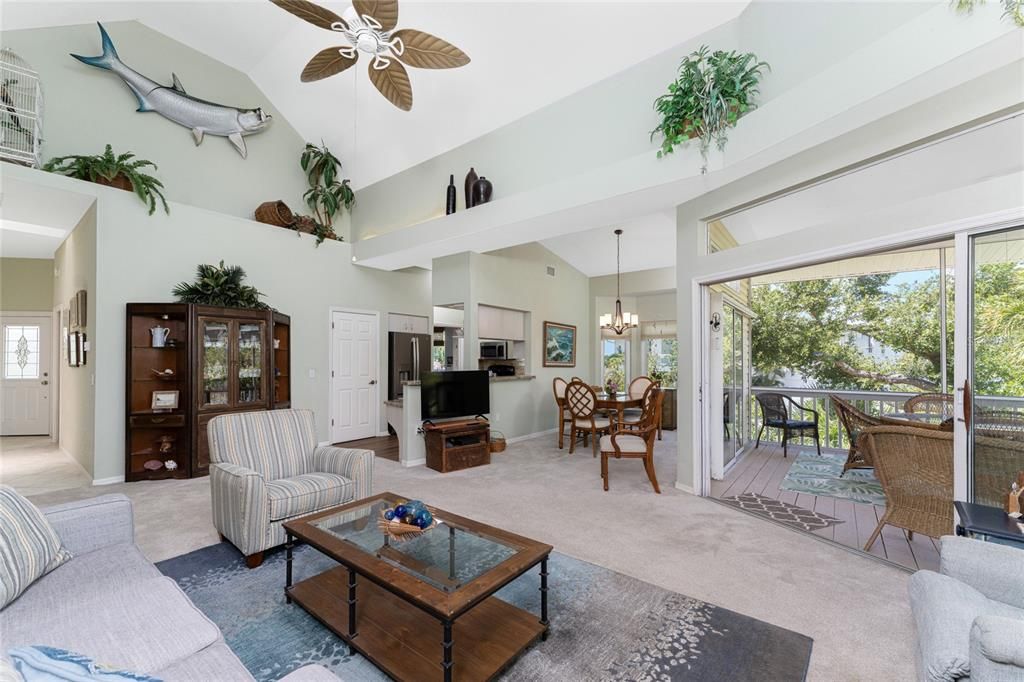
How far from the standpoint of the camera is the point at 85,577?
5.50ft

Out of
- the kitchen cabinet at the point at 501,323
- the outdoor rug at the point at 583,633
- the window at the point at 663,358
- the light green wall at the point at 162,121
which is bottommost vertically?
the outdoor rug at the point at 583,633

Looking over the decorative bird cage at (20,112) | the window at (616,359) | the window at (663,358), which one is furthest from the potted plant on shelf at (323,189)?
the window at (663,358)

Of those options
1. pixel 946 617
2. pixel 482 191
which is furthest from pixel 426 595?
pixel 482 191

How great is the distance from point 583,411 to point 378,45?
4469mm

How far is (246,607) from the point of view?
7.20 feet

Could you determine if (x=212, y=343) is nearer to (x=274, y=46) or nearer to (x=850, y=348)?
(x=274, y=46)

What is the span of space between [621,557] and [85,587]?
260 centimetres

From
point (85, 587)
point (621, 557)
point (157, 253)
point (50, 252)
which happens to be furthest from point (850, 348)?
point (50, 252)

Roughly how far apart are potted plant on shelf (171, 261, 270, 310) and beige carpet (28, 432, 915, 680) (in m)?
1.97

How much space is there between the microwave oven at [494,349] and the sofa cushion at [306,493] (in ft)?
11.4

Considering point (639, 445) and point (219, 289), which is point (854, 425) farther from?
point (219, 289)

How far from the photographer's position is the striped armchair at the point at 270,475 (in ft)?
8.47

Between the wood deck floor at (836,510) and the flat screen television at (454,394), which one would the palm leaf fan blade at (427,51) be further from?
the wood deck floor at (836,510)

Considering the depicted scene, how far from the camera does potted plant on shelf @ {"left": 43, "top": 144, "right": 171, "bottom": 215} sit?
14.2 ft
